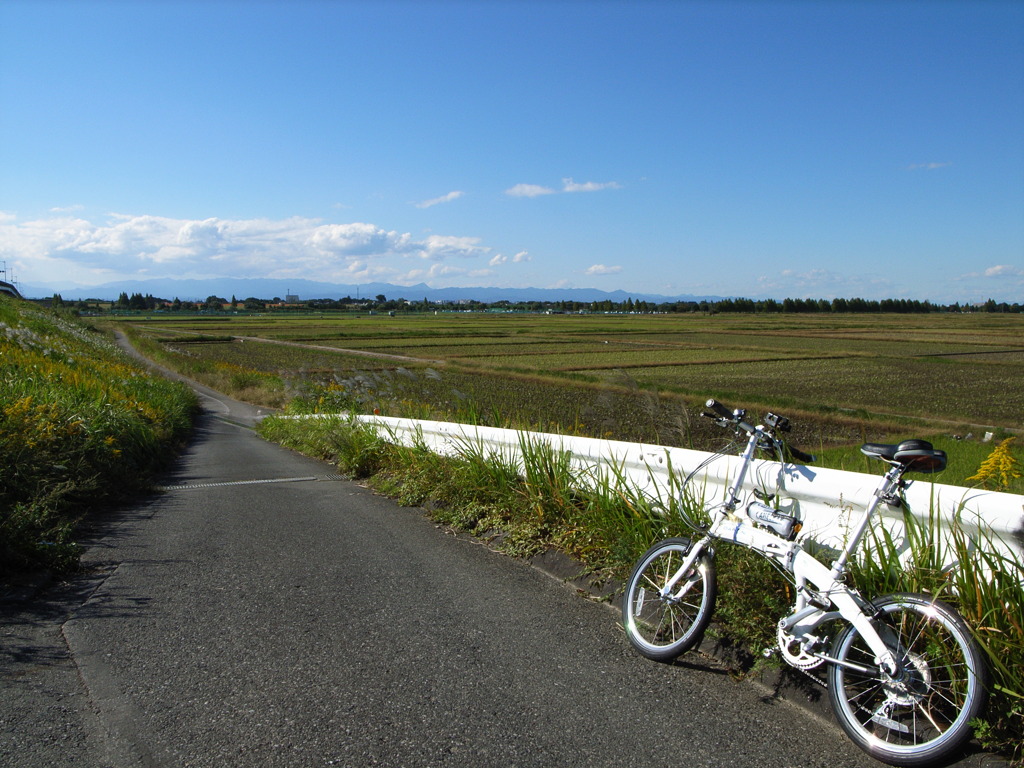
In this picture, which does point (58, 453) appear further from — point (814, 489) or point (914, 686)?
point (914, 686)

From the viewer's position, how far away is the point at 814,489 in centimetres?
364

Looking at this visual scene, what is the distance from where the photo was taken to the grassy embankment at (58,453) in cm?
465

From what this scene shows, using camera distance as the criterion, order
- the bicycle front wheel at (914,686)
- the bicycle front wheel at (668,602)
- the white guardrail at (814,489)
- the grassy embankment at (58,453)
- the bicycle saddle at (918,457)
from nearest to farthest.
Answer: the bicycle front wheel at (914,686), the bicycle saddle at (918,457), the white guardrail at (814,489), the bicycle front wheel at (668,602), the grassy embankment at (58,453)

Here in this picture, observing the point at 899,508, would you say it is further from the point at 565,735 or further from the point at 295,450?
the point at 295,450

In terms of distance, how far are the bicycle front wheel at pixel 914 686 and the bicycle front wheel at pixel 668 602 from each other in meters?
0.67

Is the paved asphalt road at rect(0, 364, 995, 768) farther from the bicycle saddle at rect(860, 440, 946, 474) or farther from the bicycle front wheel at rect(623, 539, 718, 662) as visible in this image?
the bicycle saddle at rect(860, 440, 946, 474)

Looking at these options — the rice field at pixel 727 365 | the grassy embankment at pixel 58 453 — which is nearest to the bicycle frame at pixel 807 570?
the rice field at pixel 727 365

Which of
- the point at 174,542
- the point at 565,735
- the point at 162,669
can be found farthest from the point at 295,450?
the point at 565,735

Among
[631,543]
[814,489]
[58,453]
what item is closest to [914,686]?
[814,489]

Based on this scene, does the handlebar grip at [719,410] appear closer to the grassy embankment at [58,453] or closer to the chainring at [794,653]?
the chainring at [794,653]

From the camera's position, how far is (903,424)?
65.1ft

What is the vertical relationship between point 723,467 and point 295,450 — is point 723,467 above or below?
above

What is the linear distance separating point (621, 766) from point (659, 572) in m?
1.32

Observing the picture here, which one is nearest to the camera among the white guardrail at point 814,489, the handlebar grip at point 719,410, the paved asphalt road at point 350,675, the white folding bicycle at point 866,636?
the white folding bicycle at point 866,636
